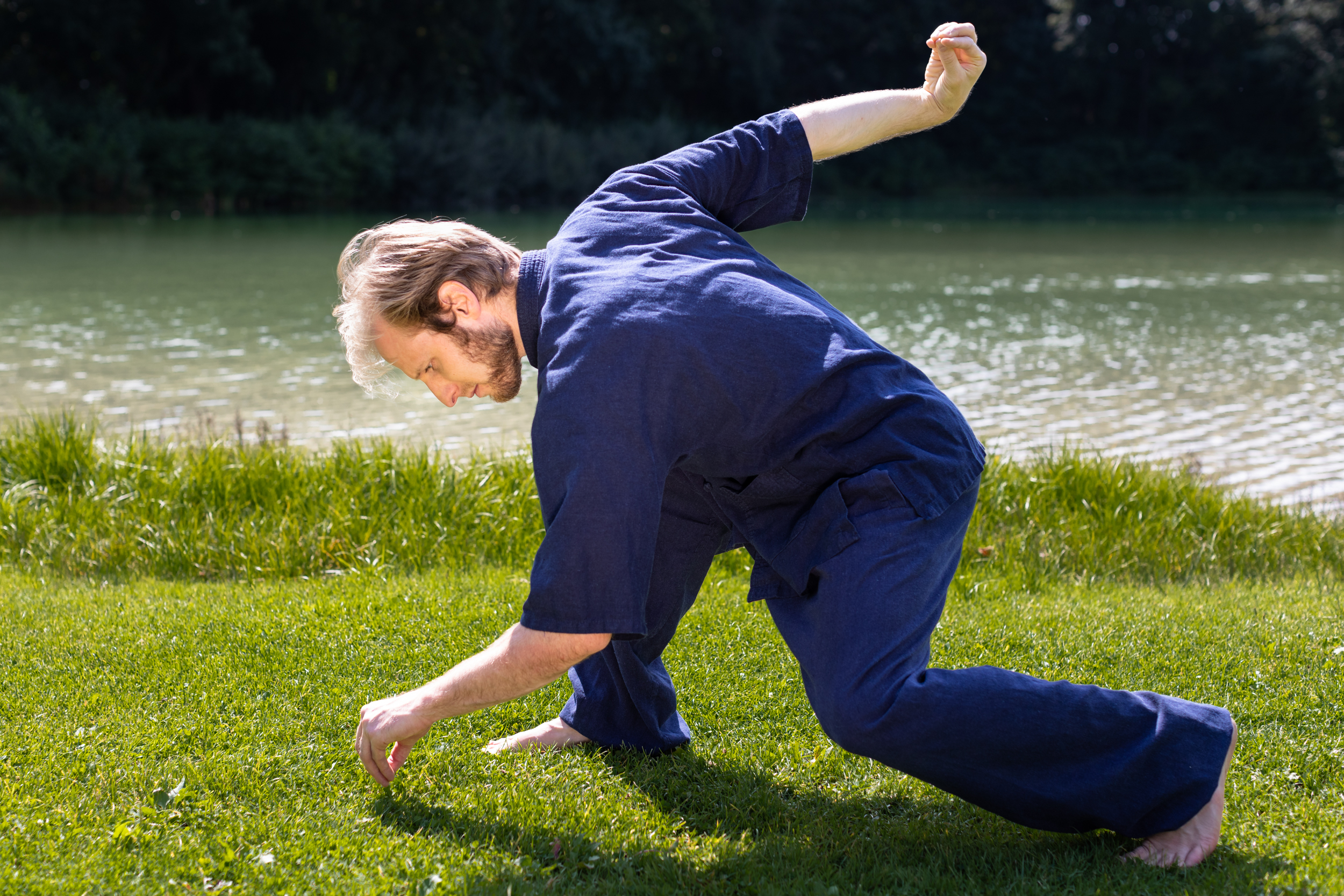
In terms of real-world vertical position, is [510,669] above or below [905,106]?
below

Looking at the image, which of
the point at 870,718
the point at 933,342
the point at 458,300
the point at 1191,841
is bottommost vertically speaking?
the point at 933,342

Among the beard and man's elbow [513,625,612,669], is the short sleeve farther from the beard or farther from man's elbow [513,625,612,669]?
man's elbow [513,625,612,669]

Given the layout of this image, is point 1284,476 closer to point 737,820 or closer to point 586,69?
point 737,820

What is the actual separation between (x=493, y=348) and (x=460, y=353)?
0.08 m

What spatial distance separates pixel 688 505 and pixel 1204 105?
62588 millimetres

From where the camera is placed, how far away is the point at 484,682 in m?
2.46

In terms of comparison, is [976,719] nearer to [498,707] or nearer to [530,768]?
[530,768]

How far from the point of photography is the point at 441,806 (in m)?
3.02

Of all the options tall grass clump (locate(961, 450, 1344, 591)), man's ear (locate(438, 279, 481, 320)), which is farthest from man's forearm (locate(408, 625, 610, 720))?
tall grass clump (locate(961, 450, 1344, 591))

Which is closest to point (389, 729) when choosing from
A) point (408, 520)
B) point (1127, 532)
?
point (408, 520)

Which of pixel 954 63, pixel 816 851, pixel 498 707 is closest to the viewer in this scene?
pixel 816 851

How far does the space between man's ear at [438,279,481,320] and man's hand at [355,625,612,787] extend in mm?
708

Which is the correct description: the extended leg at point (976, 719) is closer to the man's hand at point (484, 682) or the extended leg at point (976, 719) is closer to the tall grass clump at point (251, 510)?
the man's hand at point (484, 682)

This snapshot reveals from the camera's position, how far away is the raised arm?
310 cm
